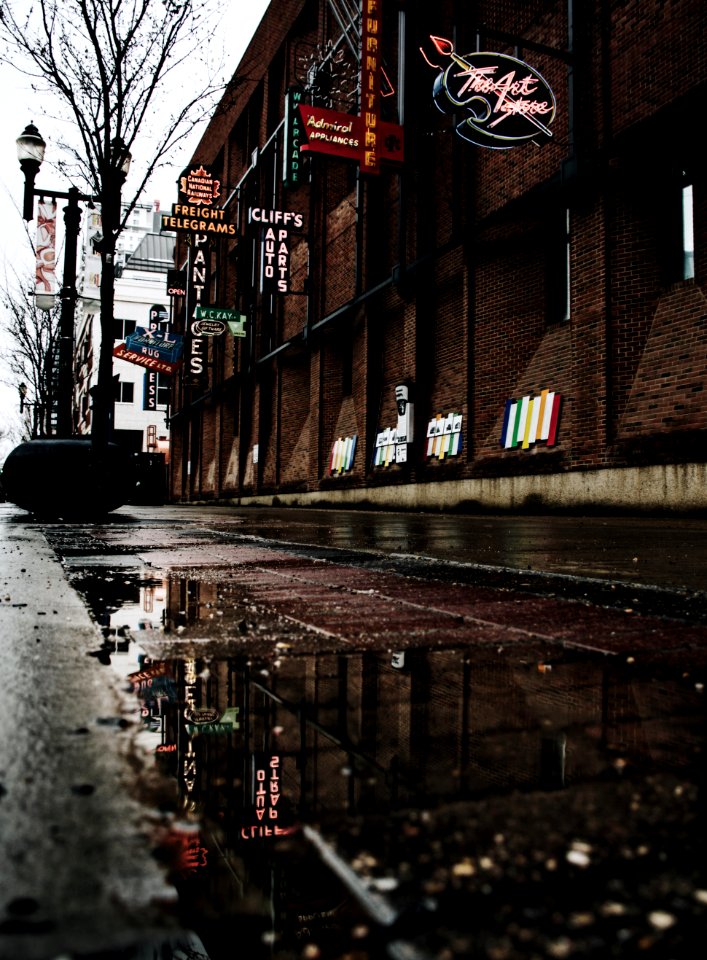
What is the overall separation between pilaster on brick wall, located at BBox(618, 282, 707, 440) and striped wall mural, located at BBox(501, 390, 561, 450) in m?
1.43

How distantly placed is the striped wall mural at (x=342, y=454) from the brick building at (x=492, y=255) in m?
0.08

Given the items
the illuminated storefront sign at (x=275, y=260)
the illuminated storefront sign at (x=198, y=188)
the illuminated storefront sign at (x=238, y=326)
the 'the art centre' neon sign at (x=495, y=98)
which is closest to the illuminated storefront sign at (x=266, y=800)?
the 'the art centre' neon sign at (x=495, y=98)

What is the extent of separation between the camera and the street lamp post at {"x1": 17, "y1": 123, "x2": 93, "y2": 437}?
498 inches

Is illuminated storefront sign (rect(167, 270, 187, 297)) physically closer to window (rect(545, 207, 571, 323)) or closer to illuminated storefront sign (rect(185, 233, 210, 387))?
illuminated storefront sign (rect(185, 233, 210, 387))

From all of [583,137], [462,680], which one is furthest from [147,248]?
[462,680]

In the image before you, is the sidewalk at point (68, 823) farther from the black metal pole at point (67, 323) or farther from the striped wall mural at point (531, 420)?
the black metal pole at point (67, 323)

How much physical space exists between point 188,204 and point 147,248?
34.9 meters

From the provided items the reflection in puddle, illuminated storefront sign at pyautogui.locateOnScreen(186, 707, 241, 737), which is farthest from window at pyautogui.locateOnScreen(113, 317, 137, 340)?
illuminated storefront sign at pyautogui.locateOnScreen(186, 707, 241, 737)

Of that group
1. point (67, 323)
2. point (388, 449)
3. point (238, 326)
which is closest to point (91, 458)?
point (67, 323)

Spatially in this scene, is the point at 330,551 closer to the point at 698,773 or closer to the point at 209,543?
the point at 209,543

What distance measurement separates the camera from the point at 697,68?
→ 417 inches

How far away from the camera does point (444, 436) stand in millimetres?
15609

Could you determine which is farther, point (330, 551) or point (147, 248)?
point (147, 248)

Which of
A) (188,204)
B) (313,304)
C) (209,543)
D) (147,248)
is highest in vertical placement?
(147,248)
